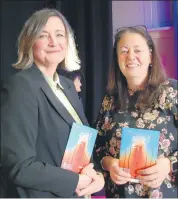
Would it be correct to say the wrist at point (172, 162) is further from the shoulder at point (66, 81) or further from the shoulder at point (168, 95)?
the shoulder at point (66, 81)

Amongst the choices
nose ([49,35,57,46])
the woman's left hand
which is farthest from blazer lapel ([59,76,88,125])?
the woman's left hand

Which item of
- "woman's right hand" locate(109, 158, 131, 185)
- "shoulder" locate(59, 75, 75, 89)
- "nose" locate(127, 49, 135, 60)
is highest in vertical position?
"nose" locate(127, 49, 135, 60)

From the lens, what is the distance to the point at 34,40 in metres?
0.75

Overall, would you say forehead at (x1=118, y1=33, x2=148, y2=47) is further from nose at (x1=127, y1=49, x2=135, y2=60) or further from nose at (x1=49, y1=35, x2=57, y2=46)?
nose at (x1=49, y1=35, x2=57, y2=46)

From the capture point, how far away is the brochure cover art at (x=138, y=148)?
753 millimetres

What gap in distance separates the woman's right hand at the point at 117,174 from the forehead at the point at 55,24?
0.41 m

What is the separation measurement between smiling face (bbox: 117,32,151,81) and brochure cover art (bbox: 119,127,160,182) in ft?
0.54

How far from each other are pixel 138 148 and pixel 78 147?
0.16 meters

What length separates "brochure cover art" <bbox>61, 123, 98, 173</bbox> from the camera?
0.73 metres

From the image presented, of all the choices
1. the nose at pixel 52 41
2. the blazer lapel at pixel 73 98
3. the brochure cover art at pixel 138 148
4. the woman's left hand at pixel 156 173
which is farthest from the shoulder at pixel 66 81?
the woman's left hand at pixel 156 173

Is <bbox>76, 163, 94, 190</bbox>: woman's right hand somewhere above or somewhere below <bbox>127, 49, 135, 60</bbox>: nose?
below

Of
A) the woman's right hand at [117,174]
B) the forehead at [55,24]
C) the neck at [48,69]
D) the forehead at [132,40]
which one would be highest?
the forehead at [55,24]

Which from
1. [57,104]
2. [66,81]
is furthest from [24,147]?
[66,81]

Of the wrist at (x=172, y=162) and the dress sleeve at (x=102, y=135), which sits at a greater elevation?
the dress sleeve at (x=102, y=135)
